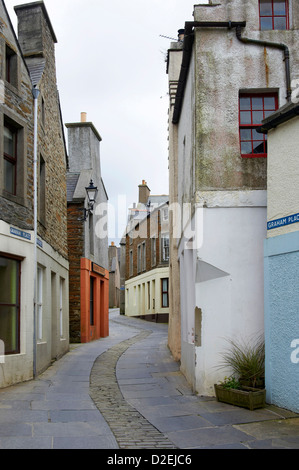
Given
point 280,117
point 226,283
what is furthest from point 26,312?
point 280,117

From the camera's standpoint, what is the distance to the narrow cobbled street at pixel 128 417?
6543 mm

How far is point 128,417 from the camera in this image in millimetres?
8102

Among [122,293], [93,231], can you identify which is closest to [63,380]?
[93,231]

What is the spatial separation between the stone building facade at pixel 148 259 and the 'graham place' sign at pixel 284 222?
24.5 m

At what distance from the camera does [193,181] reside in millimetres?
10453

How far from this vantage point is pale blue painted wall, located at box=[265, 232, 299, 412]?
26.2 feet

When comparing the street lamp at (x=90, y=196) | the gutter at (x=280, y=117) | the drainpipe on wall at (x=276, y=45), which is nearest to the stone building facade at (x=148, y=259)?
the street lamp at (x=90, y=196)

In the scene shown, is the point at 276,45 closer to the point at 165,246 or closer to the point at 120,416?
the point at 120,416

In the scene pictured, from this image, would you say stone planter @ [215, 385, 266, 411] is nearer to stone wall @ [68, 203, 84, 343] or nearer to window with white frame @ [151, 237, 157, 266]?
stone wall @ [68, 203, 84, 343]

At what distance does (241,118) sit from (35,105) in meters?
4.81

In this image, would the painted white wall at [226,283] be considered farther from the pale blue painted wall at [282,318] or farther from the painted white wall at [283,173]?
the painted white wall at [283,173]

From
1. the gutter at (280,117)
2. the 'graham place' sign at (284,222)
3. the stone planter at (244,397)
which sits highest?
the gutter at (280,117)

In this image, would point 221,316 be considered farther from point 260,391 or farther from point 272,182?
point 272,182

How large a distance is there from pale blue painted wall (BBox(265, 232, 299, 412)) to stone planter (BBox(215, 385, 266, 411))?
0.72ft
